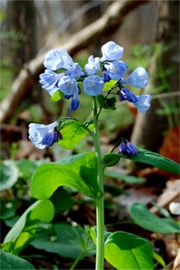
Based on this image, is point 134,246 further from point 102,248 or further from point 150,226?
point 150,226

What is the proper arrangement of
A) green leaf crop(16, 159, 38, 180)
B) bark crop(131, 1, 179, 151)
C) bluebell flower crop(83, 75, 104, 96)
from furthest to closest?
bark crop(131, 1, 179, 151) < green leaf crop(16, 159, 38, 180) < bluebell flower crop(83, 75, 104, 96)

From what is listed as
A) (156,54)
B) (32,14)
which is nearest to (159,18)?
(156,54)

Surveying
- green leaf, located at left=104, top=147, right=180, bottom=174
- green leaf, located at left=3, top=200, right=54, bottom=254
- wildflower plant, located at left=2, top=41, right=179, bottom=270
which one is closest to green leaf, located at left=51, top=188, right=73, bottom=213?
green leaf, located at left=3, top=200, right=54, bottom=254

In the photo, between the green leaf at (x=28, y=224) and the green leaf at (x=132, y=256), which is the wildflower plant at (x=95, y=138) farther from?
the green leaf at (x=28, y=224)

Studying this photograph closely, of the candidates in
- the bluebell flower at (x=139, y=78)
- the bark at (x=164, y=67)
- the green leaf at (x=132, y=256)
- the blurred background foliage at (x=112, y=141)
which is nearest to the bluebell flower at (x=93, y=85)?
the bluebell flower at (x=139, y=78)

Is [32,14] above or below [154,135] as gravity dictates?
above

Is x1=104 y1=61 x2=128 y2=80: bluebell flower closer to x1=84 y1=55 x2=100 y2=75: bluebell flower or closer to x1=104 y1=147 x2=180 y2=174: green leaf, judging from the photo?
x1=84 y1=55 x2=100 y2=75: bluebell flower
